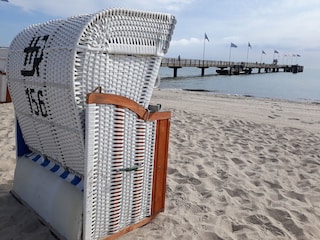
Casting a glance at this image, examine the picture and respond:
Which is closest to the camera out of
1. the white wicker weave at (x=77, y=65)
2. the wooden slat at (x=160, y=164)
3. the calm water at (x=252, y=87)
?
the white wicker weave at (x=77, y=65)

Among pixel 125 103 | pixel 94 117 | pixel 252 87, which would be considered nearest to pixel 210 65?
pixel 252 87

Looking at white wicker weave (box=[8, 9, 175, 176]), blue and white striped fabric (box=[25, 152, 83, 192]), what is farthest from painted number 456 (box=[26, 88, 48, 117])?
blue and white striped fabric (box=[25, 152, 83, 192])

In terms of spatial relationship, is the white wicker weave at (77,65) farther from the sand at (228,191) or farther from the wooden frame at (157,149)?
the sand at (228,191)

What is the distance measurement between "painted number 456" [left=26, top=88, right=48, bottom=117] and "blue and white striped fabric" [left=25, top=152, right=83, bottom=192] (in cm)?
48

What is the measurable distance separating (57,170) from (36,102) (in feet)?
1.94

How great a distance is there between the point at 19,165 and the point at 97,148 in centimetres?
130

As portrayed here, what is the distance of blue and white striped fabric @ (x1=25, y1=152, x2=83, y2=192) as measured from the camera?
2.36 meters

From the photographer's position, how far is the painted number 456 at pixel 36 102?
92.8 inches

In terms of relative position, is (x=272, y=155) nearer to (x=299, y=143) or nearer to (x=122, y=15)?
(x=299, y=143)

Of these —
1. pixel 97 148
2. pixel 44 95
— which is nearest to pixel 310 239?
pixel 97 148

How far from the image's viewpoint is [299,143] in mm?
5777

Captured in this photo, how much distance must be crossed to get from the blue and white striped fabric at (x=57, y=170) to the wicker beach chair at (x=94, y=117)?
0.03 ft

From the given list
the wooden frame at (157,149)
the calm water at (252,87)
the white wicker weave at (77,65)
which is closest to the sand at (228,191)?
the wooden frame at (157,149)

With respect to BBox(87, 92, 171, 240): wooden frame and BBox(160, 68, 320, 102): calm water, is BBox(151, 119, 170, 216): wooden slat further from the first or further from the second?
BBox(160, 68, 320, 102): calm water
